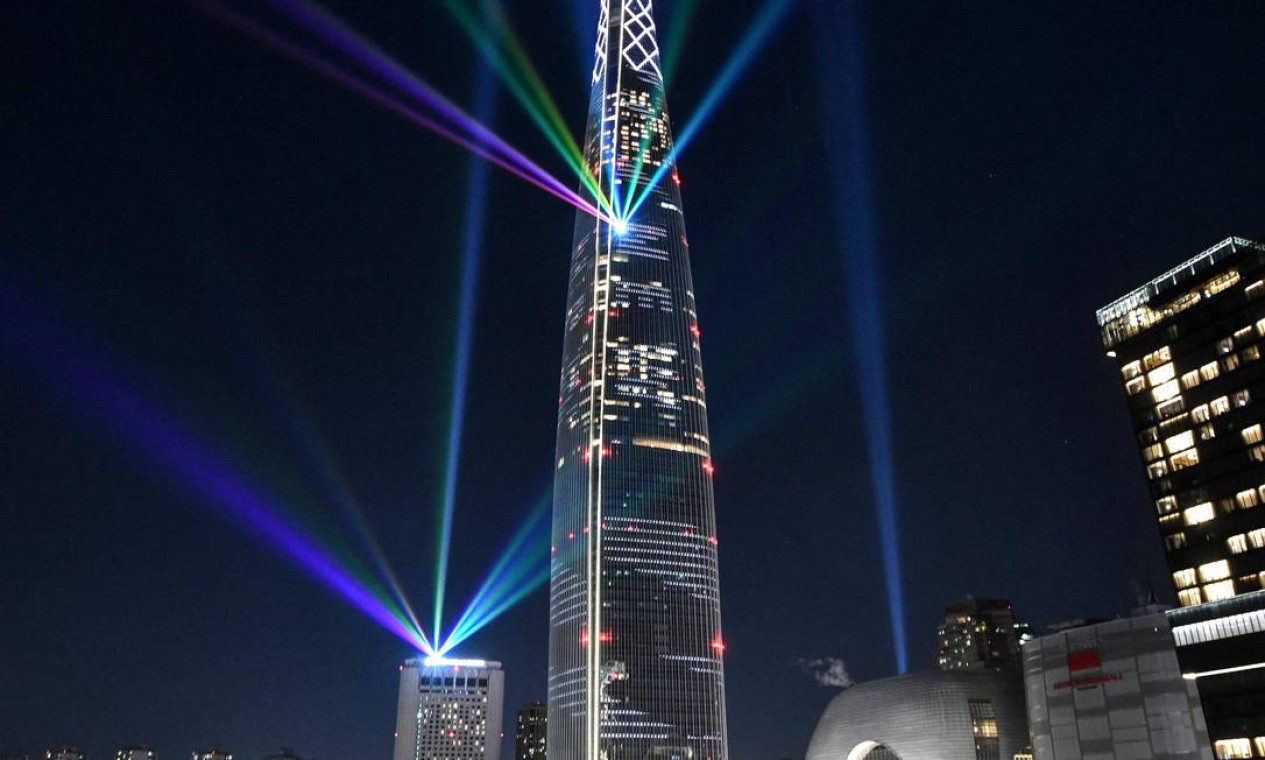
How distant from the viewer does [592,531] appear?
650ft

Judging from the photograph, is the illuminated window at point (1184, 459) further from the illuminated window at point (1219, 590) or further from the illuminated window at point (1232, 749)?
the illuminated window at point (1232, 749)

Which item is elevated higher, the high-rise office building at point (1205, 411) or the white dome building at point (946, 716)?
the high-rise office building at point (1205, 411)

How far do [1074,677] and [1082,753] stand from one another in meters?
7.67

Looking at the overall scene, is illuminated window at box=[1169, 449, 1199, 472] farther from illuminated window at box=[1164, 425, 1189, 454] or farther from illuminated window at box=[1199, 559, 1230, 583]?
illuminated window at box=[1199, 559, 1230, 583]

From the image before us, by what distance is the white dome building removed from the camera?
5037 inches

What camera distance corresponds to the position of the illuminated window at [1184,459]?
123 meters

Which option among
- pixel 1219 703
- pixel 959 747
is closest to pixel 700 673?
pixel 959 747

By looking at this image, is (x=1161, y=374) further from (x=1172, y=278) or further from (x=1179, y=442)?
(x=1172, y=278)

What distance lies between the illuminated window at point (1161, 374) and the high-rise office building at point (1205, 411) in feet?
0.44

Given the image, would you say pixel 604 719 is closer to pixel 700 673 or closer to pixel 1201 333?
pixel 700 673

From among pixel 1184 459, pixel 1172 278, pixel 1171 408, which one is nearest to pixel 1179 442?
pixel 1184 459

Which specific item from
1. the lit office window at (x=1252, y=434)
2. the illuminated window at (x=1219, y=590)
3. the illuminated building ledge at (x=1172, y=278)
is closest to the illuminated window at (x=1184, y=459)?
the lit office window at (x=1252, y=434)

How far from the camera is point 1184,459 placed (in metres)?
124

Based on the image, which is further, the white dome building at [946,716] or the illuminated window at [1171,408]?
the white dome building at [946,716]
